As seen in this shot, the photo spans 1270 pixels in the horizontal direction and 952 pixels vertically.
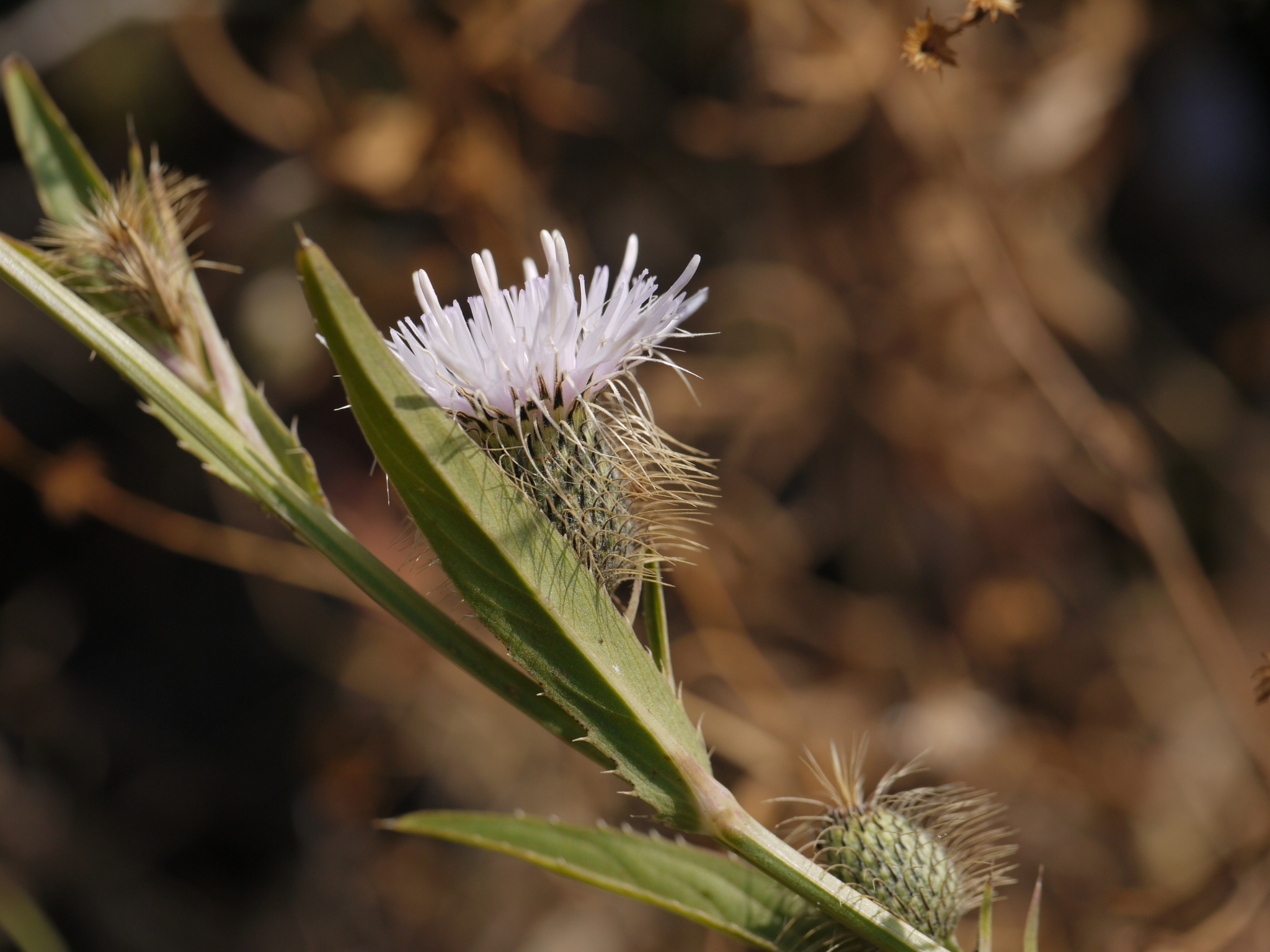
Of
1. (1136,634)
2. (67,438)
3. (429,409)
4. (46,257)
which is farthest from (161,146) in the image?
(1136,634)

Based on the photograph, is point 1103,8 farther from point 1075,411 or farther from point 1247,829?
point 1247,829

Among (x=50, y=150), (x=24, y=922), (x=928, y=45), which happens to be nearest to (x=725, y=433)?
(x=928, y=45)

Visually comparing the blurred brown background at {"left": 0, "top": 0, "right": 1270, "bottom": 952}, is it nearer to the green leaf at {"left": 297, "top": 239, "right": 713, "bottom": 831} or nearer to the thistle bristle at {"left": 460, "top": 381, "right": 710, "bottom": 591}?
the thistle bristle at {"left": 460, "top": 381, "right": 710, "bottom": 591}

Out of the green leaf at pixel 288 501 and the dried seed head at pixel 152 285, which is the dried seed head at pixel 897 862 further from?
the dried seed head at pixel 152 285

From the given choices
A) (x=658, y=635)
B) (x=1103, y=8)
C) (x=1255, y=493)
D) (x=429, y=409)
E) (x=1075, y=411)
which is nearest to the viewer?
(x=429, y=409)

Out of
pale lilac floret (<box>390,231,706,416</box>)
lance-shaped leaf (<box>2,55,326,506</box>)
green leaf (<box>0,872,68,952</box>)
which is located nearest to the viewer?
pale lilac floret (<box>390,231,706,416</box>)

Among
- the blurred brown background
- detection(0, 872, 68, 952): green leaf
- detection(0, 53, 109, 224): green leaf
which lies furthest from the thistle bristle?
detection(0, 872, 68, 952): green leaf

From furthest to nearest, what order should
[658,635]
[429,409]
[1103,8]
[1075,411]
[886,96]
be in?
1. [1103,8]
2. [886,96]
3. [1075,411]
4. [658,635]
5. [429,409]

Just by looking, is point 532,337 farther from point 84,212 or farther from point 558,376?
point 84,212
